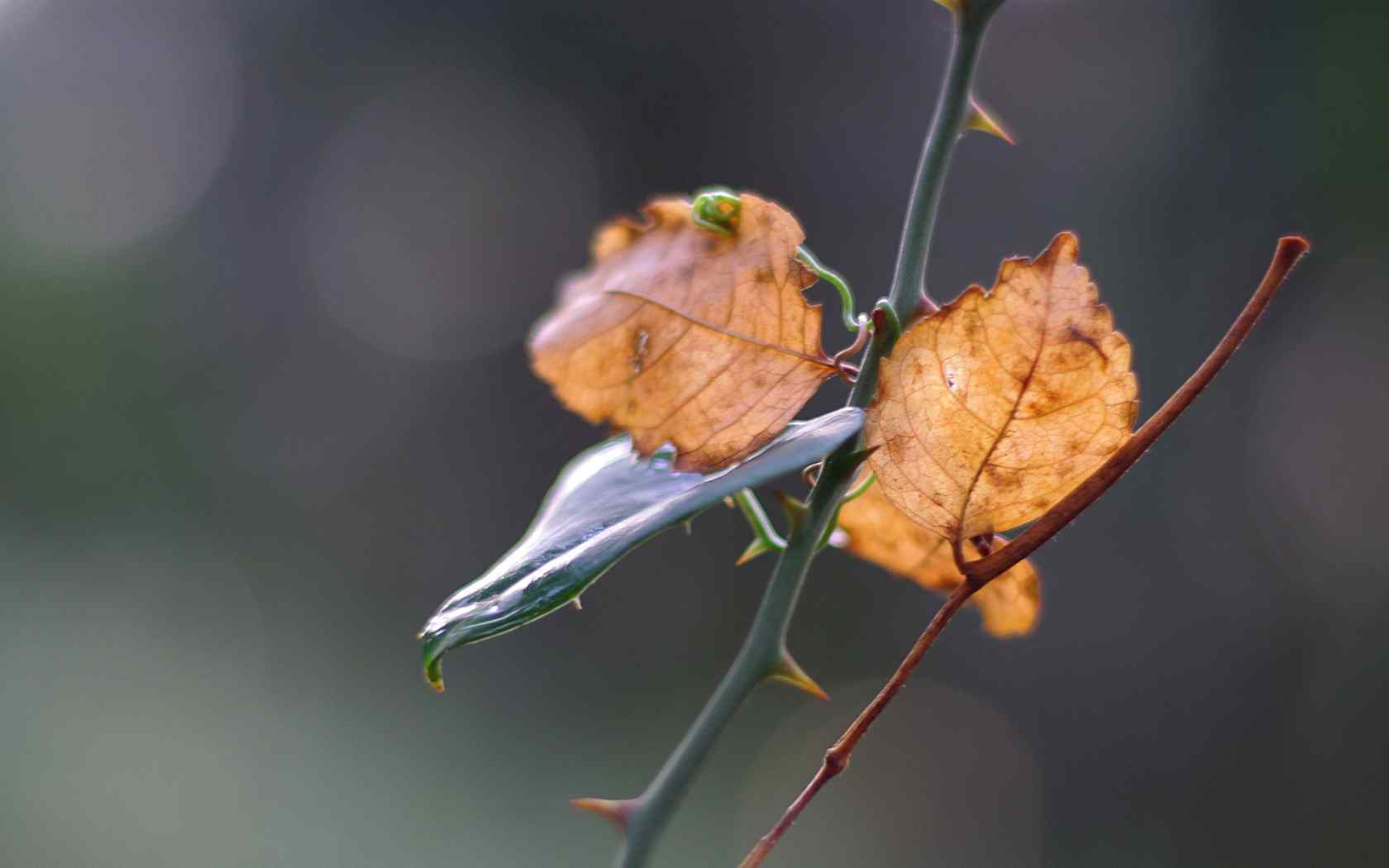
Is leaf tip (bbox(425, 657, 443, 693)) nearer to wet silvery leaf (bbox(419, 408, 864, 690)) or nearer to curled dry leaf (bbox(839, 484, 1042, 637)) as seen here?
wet silvery leaf (bbox(419, 408, 864, 690))

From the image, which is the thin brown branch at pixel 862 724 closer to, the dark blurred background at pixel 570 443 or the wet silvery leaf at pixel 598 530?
the wet silvery leaf at pixel 598 530

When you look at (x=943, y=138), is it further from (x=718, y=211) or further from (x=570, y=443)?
(x=570, y=443)

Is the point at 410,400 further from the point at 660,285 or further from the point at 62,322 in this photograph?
the point at 660,285

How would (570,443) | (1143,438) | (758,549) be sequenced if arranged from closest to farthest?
1. (1143,438)
2. (758,549)
3. (570,443)

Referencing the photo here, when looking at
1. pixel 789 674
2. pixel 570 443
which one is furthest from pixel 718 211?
pixel 570 443

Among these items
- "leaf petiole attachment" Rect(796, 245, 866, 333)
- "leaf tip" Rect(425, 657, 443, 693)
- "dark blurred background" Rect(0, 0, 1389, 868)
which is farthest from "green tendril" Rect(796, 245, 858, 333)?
"dark blurred background" Rect(0, 0, 1389, 868)

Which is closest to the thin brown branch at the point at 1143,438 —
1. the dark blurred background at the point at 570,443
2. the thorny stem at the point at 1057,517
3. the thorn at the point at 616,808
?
the thorny stem at the point at 1057,517

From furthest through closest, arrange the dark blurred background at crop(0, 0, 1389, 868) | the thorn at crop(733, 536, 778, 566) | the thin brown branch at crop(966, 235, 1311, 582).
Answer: the dark blurred background at crop(0, 0, 1389, 868)
the thorn at crop(733, 536, 778, 566)
the thin brown branch at crop(966, 235, 1311, 582)
